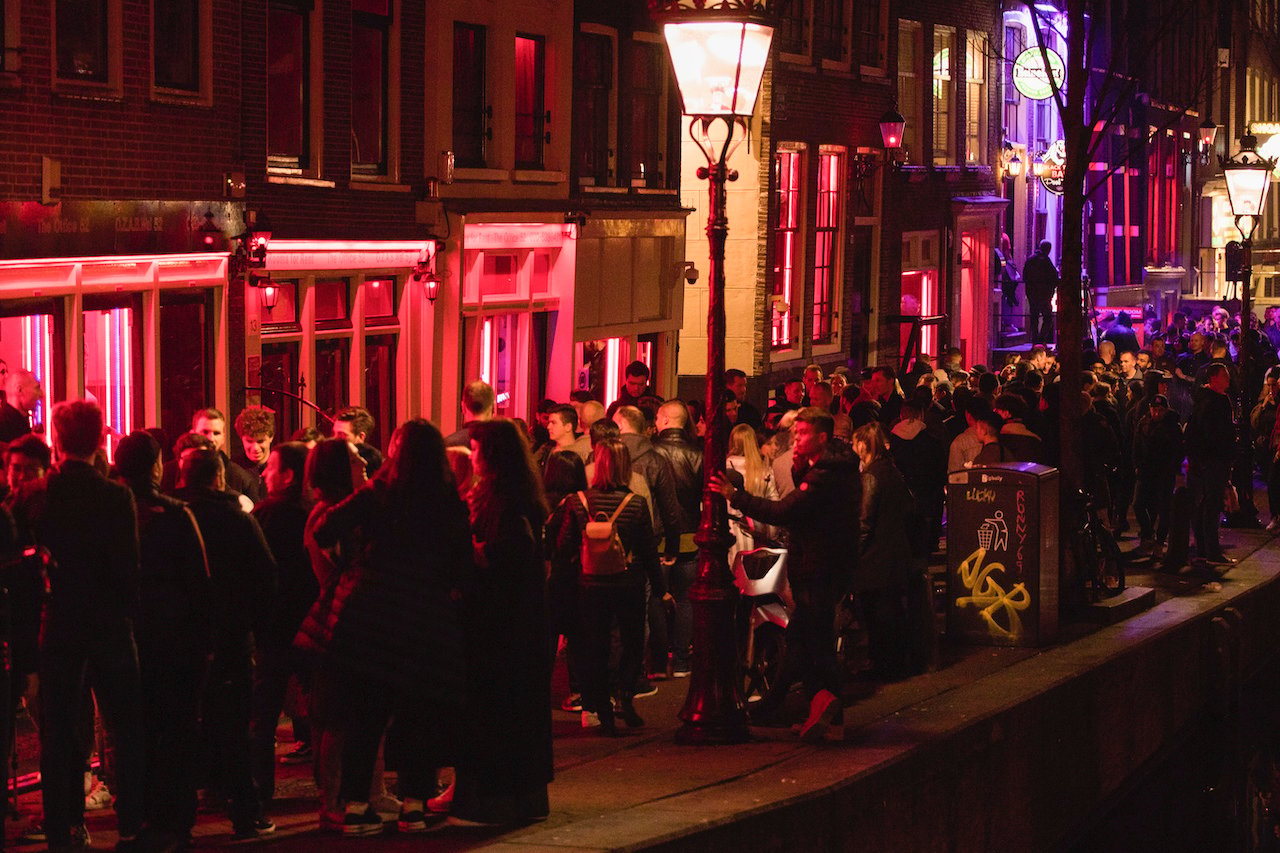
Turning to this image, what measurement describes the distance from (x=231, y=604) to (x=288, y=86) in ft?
32.1

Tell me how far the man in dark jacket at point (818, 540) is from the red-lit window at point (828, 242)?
1820cm

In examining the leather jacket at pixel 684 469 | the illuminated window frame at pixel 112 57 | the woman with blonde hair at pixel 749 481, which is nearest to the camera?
the leather jacket at pixel 684 469

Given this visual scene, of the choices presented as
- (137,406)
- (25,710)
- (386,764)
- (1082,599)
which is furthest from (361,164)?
(386,764)

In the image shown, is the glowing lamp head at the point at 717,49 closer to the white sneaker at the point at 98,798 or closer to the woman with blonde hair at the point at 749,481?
the woman with blonde hair at the point at 749,481

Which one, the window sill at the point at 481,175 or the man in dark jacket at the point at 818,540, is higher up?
the window sill at the point at 481,175

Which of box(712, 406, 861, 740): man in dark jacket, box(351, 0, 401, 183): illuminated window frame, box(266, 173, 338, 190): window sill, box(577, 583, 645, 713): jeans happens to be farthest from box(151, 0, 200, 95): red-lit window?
box(712, 406, 861, 740): man in dark jacket

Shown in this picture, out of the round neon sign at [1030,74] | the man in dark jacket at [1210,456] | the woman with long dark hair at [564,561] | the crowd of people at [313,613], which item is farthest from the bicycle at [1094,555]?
the round neon sign at [1030,74]

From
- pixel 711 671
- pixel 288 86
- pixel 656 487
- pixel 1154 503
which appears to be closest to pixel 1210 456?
pixel 1154 503

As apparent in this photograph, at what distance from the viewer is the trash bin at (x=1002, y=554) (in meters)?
14.1

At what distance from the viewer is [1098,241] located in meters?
44.2

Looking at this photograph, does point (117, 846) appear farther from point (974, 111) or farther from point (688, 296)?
point (974, 111)

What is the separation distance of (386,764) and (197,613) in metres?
1.12

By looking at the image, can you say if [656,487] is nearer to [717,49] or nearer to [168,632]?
[717,49]

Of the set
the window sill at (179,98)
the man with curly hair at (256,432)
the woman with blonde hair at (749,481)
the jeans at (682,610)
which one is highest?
the window sill at (179,98)
